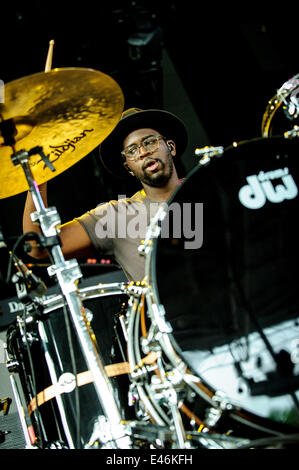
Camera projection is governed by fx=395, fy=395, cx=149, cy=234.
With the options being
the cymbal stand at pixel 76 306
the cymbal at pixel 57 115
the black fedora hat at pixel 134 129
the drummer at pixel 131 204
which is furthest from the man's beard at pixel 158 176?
the cymbal stand at pixel 76 306

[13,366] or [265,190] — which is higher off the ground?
[265,190]

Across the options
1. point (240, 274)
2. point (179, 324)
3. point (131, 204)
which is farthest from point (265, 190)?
point (131, 204)

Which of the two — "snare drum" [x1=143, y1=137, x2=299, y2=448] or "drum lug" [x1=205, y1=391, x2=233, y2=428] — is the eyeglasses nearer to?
"snare drum" [x1=143, y1=137, x2=299, y2=448]

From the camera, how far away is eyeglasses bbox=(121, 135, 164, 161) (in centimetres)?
200

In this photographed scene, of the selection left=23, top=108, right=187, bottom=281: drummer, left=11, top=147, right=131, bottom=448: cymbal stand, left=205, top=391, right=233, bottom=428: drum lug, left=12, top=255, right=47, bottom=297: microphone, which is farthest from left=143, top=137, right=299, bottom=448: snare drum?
left=23, top=108, right=187, bottom=281: drummer

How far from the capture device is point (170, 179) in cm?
203

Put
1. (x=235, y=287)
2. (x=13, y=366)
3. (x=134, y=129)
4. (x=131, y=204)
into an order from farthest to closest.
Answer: (x=134, y=129) < (x=131, y=204) < (x=13, y=366) < (x=235, y=287)

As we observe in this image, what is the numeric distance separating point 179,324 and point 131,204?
2.82ft

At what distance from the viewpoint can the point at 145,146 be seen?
2000 millimetres

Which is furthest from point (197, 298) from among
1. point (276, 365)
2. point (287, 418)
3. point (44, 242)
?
point (44, 242)

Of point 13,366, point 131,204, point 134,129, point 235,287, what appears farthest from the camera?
point 134,129

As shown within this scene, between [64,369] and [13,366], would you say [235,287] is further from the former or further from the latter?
[13,366]

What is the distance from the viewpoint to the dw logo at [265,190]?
4.10 ft

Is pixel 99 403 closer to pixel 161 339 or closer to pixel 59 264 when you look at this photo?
pixel 161 339
